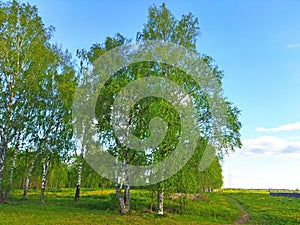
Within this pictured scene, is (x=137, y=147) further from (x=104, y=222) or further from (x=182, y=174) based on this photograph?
(x=104, y=222)

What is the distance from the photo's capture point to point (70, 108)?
22953mm

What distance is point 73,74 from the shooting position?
1105 inches

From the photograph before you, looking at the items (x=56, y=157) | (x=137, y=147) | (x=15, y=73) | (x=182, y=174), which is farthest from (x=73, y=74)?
(x=182, y=174)

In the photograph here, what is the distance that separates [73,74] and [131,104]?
9916 mm

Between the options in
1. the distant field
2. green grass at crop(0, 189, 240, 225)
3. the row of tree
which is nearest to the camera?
green grass at crop(0, 189, 240, 225)

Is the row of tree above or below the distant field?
above

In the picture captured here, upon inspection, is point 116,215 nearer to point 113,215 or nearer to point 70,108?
point 113,215

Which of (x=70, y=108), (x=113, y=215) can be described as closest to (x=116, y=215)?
(x=113, y=215)

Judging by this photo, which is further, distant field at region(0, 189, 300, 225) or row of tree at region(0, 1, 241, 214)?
row of tree at region(0, 1, 241, 214)

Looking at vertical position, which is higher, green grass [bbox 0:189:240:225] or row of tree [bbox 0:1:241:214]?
row of tree [bbox 0:1:241:214]

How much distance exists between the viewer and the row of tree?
20.3 meters

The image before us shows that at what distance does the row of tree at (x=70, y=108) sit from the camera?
20.3 metres

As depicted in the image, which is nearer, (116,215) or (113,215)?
(113,215)

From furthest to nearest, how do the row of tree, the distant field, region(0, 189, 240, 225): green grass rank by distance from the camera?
the row of tree → the distant field → region(0, 189, 240, 225): green grass
